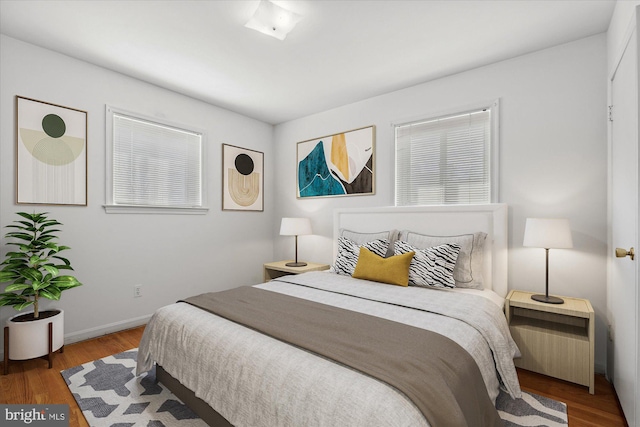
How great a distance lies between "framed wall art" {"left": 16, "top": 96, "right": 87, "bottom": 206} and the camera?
251 cm

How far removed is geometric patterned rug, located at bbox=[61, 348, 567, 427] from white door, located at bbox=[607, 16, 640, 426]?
424 millimetres

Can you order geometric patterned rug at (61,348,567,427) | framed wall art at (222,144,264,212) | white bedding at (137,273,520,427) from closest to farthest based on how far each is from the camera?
white bedding at (137,273,520,427) < geometric patterned rug at (61,348,567,427) < framed wall art at (222,144,264,212)

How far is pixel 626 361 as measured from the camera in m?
1.72

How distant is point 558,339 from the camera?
2.15 metres

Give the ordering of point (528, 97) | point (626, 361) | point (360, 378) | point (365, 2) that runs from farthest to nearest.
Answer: point (528, 97) → point (365, 2) → point (626, 361) → point (360, 378)

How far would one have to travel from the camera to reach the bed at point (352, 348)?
3.61ft

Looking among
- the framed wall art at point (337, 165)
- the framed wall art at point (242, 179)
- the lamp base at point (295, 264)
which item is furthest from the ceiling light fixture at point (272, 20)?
the lamp base at point (295, 264)

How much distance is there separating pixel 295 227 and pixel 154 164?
176cm

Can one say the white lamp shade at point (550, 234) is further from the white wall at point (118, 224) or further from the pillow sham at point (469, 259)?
the white wall at point (118, 224)

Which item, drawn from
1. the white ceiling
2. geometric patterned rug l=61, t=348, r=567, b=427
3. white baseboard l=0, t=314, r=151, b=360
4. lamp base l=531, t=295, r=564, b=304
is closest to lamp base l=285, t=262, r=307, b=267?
white baseboard l=0, t=314, r=151, b=360

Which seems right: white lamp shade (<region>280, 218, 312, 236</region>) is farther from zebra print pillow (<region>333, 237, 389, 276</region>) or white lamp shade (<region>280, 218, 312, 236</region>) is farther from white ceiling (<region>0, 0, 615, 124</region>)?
white ceiling (<region>0, 0, 615, 124</region>)

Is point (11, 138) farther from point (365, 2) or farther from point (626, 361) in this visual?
A: point (626, 361)

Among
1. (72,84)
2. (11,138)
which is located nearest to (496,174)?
(72,84)

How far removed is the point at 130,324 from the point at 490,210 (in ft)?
12.1
